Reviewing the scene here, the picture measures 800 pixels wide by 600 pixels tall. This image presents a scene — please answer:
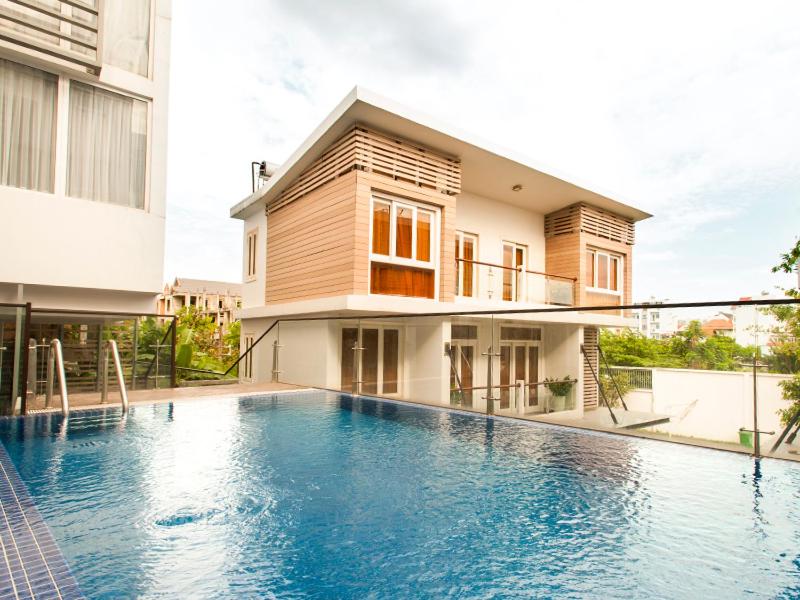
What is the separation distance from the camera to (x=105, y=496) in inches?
155

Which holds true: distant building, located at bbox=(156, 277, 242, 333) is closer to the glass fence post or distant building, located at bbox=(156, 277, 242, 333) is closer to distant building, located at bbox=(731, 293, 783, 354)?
the glass fence post

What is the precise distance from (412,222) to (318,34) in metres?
9.32

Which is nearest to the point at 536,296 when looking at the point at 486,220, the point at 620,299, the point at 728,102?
the point at 486,220

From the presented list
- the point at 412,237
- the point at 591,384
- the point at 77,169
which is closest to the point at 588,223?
the point at 412,237

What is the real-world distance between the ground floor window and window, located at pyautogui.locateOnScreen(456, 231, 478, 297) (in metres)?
2.92

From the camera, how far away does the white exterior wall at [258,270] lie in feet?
52.3

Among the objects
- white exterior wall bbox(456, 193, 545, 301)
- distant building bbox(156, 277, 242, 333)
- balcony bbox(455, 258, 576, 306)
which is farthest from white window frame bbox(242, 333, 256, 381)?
distant building bbox(156, 277, 242, 333)

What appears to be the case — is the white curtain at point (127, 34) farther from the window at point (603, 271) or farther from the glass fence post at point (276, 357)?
the window at point (603, 271)

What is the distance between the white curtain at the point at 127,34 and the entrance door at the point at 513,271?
1030 cm

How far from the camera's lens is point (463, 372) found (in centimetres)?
953

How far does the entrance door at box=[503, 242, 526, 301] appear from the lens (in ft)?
50.2

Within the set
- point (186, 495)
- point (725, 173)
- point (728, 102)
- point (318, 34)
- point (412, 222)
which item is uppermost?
point (725, 173)

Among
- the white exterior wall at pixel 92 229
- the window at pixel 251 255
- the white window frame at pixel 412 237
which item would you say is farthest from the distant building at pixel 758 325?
the window at pixel 251 255

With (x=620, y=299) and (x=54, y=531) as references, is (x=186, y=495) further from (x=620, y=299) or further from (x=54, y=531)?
(x=620, y=299)
